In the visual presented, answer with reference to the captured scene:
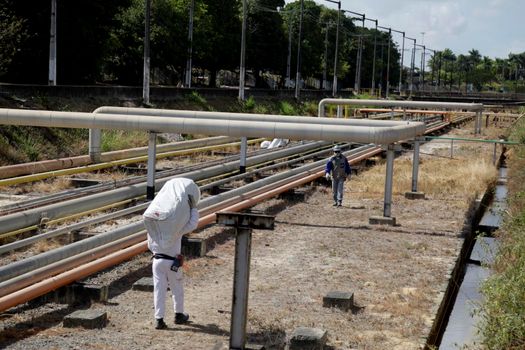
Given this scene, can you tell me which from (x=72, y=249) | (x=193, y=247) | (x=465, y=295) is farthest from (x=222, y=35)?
(x=72, y=249)

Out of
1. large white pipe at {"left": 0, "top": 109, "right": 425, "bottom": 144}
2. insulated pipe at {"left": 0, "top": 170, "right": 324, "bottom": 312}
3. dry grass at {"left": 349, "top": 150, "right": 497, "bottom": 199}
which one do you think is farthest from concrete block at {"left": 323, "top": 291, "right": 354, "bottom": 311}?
dry grass at {"left": 349, "top": 150, "right": 497, "bottom": 199}

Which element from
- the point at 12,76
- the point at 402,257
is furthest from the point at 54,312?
the point at 12,76

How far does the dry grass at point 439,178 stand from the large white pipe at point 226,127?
13.0 ft

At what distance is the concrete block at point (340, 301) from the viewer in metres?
9.78

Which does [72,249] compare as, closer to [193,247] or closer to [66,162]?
[193,247]

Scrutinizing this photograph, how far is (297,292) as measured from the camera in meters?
10.5

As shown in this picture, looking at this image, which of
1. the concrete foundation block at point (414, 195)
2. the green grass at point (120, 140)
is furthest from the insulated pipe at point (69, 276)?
the green grass at point (120, 140)

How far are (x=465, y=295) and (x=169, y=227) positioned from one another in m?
6.03

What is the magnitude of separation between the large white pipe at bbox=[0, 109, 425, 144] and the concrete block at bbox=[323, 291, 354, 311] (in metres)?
4.25

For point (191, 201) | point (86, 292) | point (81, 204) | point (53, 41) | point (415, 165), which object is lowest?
point (86, 292)

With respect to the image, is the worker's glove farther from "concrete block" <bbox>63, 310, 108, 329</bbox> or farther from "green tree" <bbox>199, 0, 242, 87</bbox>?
"green tree" <bbox>199, 0, 242, 87</bbox>

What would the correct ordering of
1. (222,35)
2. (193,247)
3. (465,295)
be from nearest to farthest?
(193,247) < (465,295) < (222,35)

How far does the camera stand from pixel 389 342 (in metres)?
8.75

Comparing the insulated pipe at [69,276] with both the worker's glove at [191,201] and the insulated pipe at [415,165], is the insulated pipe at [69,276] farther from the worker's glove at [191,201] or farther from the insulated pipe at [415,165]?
the insulated pipe at [415,165]
